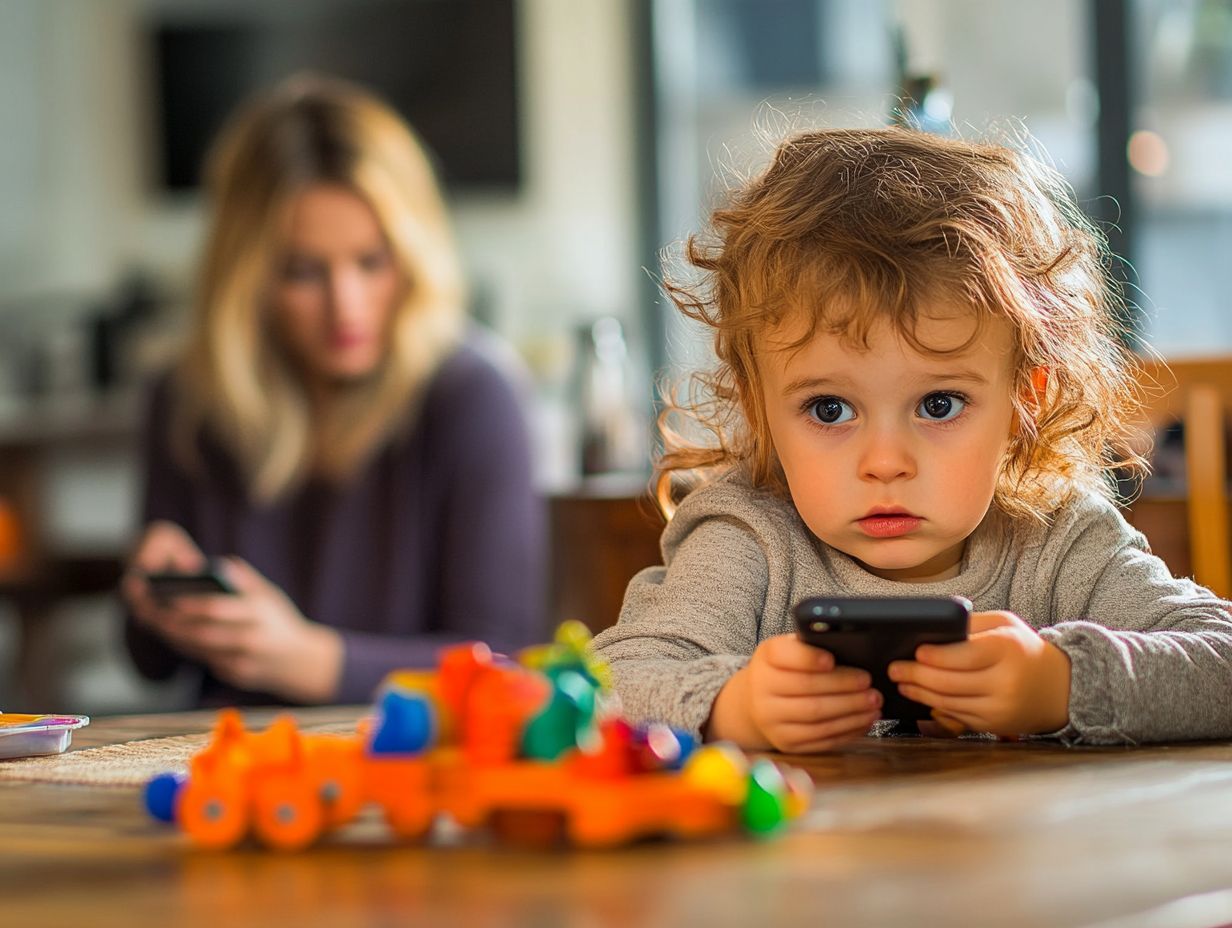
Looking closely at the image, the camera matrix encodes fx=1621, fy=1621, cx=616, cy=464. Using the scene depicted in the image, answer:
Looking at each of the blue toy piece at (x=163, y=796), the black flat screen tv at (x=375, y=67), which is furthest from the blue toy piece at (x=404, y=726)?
the black flat screen tv at (x=375, y=67)

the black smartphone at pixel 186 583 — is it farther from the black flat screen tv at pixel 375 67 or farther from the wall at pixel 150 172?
the black flat screen tv at pixel 375 67

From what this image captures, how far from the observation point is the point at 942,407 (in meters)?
1.04

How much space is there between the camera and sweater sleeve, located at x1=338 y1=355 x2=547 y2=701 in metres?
2.21

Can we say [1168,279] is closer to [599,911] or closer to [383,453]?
[383,453]

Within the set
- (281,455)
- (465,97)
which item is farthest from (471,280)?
(281,455)

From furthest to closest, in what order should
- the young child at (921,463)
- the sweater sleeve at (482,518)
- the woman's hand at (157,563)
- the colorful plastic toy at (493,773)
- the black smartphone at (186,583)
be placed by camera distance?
the sweater sleeve at (482,518)
the woman's hand at (157,563)
the black smartphone at (186,583)
the young child at (921,463)
the colorful plastic toy at (493,773)

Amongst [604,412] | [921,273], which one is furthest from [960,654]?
[604,412]

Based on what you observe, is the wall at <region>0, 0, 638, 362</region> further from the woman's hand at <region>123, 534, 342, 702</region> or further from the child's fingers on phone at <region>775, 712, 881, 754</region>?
the child's fingers on phone at <region>775, 712, 881, 754</region>

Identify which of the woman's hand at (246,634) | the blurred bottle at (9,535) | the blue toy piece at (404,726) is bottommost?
the blurred bottle at (9,535)

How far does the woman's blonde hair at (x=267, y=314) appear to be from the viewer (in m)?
Result: 2.21

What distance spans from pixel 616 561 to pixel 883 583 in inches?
59.0

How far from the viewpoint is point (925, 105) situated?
1.61 m

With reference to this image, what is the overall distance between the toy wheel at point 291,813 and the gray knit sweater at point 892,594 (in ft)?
1.14

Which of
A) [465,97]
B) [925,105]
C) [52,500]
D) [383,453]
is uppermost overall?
[465,97]
